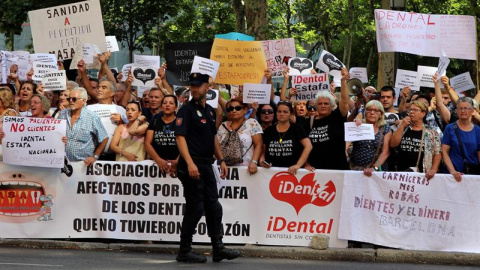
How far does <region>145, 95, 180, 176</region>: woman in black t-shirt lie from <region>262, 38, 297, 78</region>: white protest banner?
297cm

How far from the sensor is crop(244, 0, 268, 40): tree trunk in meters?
21.3

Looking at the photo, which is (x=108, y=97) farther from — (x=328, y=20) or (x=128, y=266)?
(x=328, y=20)

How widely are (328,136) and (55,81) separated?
4.23 meters

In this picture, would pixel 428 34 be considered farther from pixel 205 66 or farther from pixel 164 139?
pixel 164 139

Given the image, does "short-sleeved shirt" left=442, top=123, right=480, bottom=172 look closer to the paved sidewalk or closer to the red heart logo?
the paved sidewalk

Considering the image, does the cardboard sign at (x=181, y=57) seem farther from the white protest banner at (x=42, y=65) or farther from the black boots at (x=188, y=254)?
the black boots at (x=188, y=254)

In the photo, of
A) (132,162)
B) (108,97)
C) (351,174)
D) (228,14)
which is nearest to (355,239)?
(351,174)

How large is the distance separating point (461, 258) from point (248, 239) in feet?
8.29

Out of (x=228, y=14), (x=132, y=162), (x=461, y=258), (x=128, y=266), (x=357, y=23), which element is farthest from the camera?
(x=228, y=14)

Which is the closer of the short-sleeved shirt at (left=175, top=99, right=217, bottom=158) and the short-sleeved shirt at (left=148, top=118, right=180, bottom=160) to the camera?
the short-sleeved shirt at (left=175, top=99, right=217, bottom=158)

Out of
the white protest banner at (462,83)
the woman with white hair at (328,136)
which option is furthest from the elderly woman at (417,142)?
the white protest banner at (462,83)

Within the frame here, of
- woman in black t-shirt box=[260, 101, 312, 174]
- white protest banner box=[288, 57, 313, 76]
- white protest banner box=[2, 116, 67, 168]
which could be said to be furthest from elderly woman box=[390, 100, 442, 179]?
white protest banner box=[2, 116, 67, 168]

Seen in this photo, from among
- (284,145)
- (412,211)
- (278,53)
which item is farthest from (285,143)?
(278,53)

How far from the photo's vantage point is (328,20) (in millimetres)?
37219
